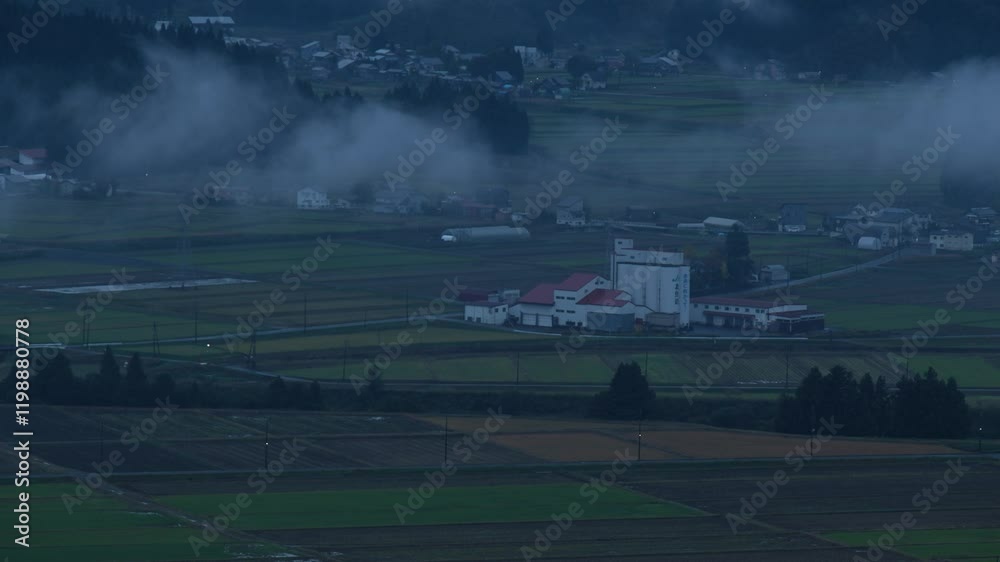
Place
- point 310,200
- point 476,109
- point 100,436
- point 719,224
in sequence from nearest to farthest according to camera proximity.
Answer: point 100,436, point 719,224, point 310,200, point 476,109

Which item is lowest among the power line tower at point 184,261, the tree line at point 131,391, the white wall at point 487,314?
the tree line at point 131,391

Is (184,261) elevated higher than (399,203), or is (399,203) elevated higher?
(399,203)

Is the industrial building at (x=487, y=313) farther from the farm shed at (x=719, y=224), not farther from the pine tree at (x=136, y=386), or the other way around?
the farm shed at (x=719, y=224)

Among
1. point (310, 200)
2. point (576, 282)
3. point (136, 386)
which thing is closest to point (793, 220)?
point (310, 200)

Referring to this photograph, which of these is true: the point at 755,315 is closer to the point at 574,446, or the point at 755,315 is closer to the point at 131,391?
the point at 574,446

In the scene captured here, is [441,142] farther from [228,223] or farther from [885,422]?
[885,422]

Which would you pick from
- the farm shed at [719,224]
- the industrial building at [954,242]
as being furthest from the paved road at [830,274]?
the farm shed at [719,224]
